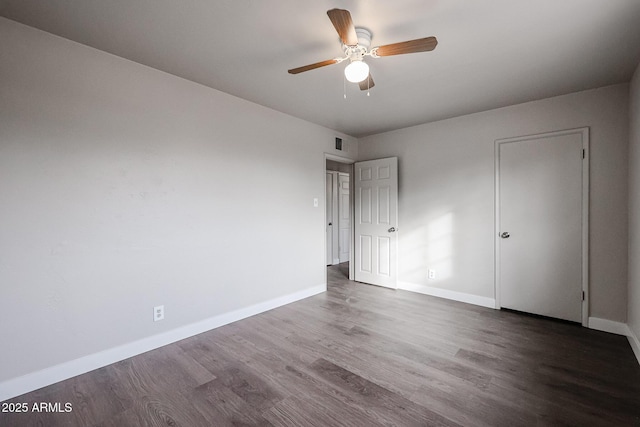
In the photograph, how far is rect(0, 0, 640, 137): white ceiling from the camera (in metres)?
1.69

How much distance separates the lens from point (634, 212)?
8.01 ft

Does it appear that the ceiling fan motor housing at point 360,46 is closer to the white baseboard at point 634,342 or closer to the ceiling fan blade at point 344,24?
the ceiling fan blade at point 344,24

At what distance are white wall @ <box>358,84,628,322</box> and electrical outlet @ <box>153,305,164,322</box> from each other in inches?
126

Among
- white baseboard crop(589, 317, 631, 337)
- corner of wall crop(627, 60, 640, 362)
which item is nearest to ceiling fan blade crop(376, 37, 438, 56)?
corner of wall crop(627, 60, 640, 362)

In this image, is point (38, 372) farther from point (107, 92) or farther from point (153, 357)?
point (107, 92)

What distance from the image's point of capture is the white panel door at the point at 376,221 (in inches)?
166

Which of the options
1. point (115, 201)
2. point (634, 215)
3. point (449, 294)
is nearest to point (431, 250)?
point (449, 294)

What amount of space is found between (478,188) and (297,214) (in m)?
2.40

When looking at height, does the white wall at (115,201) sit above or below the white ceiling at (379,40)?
below

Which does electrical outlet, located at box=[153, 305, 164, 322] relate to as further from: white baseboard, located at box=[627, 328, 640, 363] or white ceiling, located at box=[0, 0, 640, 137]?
white baseboard, located at box=[627, 328, 640, 363]

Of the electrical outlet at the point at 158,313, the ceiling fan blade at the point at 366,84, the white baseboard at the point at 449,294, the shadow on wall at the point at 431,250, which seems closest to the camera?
the ceiling fan blade at the point at 366,84

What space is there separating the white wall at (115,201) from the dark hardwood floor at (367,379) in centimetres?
42

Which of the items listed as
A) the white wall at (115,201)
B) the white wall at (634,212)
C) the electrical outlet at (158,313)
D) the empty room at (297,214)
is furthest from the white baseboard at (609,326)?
the electrical outlet at (158,313)

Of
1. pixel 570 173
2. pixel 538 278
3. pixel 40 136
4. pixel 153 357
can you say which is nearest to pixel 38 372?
pixel 153 357
